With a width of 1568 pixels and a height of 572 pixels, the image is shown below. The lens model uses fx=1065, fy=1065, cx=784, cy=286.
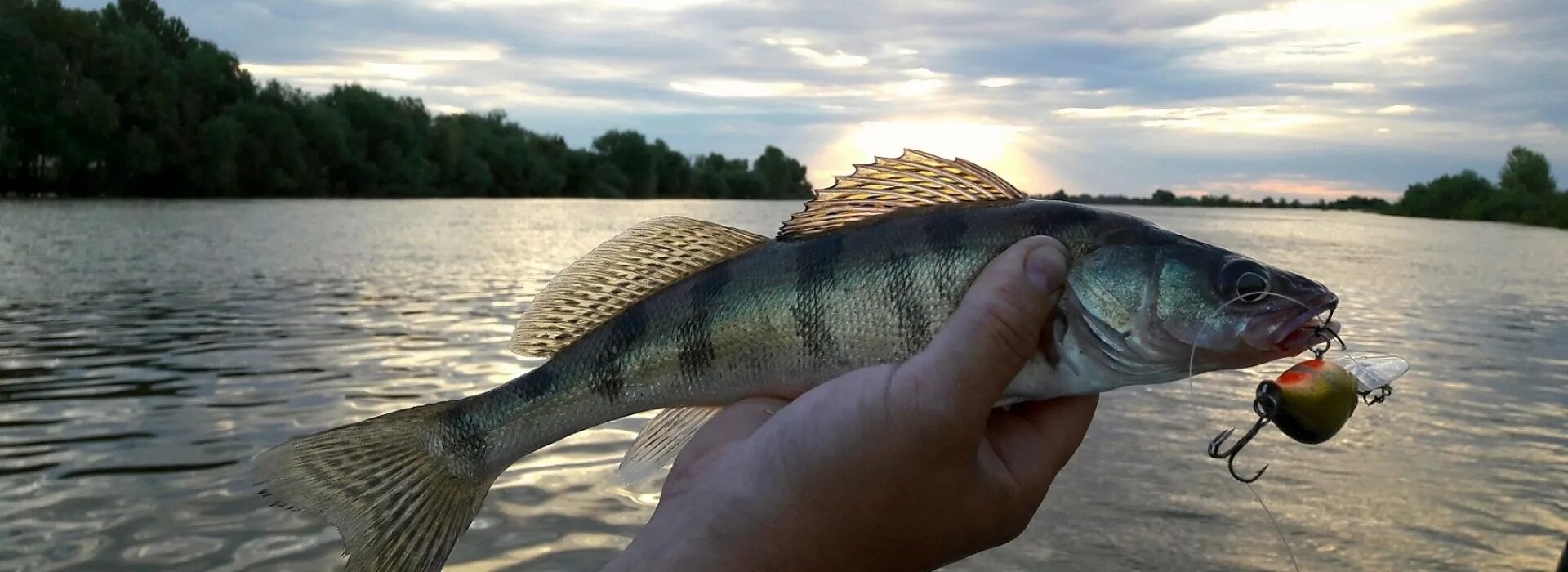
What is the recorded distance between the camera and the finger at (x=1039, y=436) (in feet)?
10.2

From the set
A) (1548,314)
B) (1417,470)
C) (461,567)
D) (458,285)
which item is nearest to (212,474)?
(461,567)

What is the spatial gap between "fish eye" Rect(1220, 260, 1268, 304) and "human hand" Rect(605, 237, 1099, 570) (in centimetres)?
48

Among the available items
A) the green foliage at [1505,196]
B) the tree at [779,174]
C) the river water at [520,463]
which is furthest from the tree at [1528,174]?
the river water at [520,463]

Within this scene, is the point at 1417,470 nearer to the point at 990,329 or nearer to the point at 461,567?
the point at 461,567

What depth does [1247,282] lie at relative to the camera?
3.02 m

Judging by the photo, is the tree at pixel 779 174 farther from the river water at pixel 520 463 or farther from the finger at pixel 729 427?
the finger at pixel 729 427

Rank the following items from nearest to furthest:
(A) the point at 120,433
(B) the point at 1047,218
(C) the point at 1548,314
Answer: (B) the point at 1047,218 < (A) the point at 120,433 < (C) the point at 1548,314

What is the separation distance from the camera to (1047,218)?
3.19 m

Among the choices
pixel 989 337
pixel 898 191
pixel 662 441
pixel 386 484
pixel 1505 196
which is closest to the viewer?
pixel 989 337

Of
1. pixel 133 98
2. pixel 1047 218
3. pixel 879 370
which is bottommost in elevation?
pixel 879 370

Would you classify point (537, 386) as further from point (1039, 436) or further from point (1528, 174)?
point (1528, 174)

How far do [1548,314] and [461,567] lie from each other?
24.1 meters

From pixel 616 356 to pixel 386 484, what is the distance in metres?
0.81

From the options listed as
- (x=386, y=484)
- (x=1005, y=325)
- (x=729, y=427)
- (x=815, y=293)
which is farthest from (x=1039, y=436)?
(x=386, y=484)
